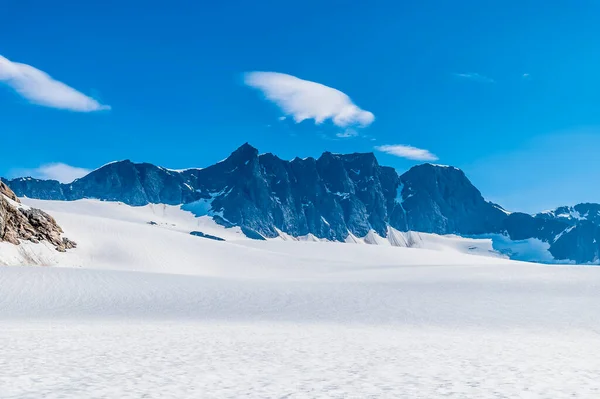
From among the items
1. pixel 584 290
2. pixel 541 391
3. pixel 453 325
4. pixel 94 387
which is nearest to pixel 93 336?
pixel 94 387

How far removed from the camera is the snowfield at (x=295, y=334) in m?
10.1

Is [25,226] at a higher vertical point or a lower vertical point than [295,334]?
higher

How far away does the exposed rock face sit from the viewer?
5478cm

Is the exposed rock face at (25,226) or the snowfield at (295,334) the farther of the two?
the exposed rock face at (25,226)

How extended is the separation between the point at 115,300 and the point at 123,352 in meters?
21.0

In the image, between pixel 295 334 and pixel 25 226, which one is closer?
pixel 295 334

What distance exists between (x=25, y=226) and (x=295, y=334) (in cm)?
5028

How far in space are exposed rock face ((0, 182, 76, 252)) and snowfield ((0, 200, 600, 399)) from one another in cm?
257

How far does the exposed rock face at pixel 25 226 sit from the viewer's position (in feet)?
180

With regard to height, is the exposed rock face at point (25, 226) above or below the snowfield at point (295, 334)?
above

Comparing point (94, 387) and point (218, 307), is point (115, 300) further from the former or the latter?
point (94, 387)

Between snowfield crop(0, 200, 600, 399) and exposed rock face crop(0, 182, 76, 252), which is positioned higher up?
exposed rock face crop(0, 182, 76, 252)

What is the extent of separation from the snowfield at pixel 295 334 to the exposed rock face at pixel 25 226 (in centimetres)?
257

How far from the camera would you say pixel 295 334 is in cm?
2058
